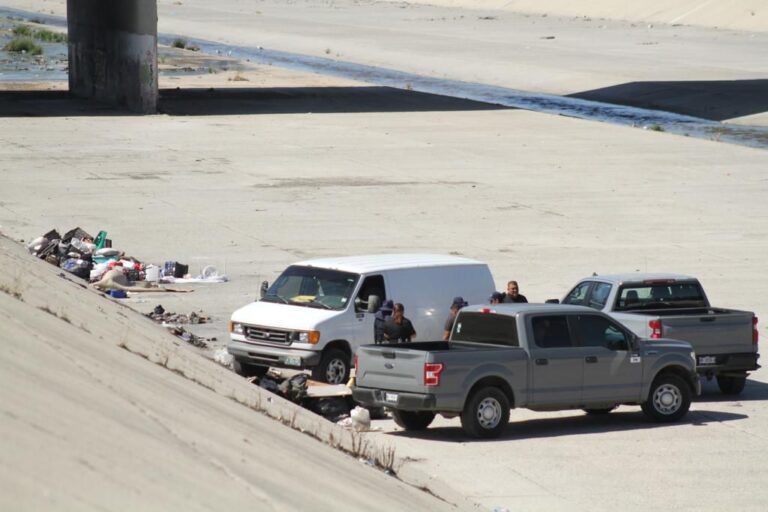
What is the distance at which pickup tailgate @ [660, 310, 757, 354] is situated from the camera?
1877cm

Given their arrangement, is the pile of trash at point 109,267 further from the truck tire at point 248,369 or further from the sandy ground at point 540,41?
the sandy ground at point 540,41

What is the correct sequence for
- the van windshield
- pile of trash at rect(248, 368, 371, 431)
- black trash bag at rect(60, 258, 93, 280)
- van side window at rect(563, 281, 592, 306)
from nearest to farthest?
pile of trash at rect(248, 368, 371, 431) < the van windshield < van side window at rect(563, 281, 592, 306) < black trash bag at rect(60, 258, 93, 280)

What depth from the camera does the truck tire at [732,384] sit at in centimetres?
1897

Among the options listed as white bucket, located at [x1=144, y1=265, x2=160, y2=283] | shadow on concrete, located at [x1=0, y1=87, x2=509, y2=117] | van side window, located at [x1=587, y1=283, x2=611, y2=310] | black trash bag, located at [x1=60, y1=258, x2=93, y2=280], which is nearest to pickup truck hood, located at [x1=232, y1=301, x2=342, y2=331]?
van side window, located at [x1=587, y1=283, x2=611, y2=310]

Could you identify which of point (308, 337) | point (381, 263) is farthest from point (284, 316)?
point (381, 263)

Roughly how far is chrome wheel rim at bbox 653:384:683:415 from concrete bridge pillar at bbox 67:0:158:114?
39.4m

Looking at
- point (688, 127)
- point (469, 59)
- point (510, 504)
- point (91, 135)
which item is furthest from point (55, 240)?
point (469, 59)

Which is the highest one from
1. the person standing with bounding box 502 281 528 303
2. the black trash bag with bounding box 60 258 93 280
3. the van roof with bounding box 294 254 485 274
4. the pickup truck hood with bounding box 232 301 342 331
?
the van roof with bounding box 294 254 485 274

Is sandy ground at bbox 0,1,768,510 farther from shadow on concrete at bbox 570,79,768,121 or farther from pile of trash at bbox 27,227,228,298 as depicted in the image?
shadow on concrete at bbox 570,79,768,121

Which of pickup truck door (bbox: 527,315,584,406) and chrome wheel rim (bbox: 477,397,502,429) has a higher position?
pickup truck door (bbox: 527,315,584,406)

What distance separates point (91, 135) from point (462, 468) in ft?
116

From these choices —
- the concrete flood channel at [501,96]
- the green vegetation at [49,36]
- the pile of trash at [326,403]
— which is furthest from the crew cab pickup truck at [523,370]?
the green vegetation at [49,36]

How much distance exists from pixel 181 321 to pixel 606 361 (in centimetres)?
764

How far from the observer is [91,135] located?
47969mm
